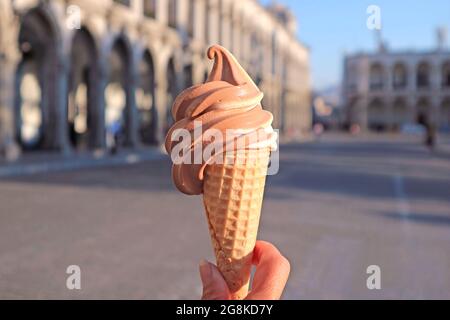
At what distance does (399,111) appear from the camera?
68.8m

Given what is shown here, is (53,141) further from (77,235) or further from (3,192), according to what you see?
(77,235)

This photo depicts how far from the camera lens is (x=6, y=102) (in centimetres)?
1591

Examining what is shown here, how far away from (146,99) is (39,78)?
10993 millimetres

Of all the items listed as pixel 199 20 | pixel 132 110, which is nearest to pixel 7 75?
pixel 132 110

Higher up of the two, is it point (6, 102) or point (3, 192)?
point (6, 102)

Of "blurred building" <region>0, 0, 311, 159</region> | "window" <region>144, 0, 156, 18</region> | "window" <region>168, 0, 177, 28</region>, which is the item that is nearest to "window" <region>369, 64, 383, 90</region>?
"blurred building" <region>0, 0, 311, 159</region>

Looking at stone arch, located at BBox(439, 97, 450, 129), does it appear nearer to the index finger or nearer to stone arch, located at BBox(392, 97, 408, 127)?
stone arch, located at BBox(392, 97, 408, 127)

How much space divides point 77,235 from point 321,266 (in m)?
2.98

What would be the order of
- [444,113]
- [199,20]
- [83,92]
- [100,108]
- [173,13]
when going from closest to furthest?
[100,108]
[83,92]
[173,13]
[199,20]
[444,113]

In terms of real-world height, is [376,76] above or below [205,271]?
above

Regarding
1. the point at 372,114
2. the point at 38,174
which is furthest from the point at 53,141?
the point at 372,114

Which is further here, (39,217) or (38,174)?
(38,174)

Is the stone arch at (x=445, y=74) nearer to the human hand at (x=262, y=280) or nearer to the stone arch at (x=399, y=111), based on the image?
the stone arch at (x=399, y=111)

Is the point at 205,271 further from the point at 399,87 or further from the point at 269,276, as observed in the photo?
the point at 399,87
